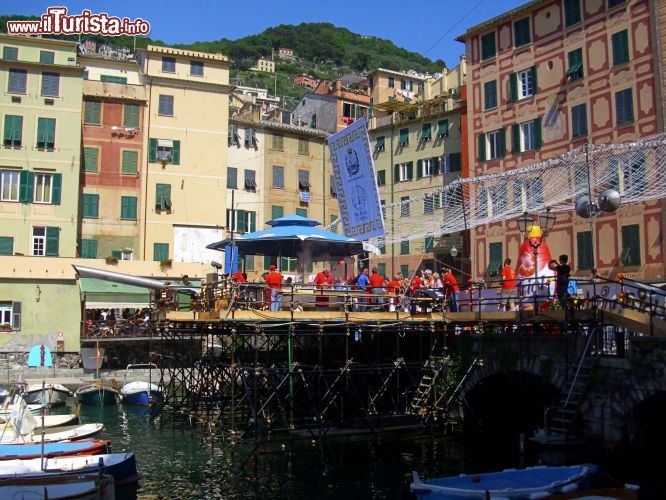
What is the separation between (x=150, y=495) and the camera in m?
19.1

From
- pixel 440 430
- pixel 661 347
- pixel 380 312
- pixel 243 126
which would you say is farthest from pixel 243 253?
pixel 243 126

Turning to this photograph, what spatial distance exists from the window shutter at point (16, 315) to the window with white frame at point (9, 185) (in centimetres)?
658

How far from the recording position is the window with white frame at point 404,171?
5322cm

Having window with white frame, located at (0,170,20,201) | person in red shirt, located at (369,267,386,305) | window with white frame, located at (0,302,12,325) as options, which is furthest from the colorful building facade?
window with white frame, located at (0,170,20,201)

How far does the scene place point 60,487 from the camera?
52.3ft

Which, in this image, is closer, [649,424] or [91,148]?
[649,424]

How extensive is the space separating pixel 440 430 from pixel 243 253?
979 cm

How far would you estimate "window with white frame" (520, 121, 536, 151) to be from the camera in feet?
135

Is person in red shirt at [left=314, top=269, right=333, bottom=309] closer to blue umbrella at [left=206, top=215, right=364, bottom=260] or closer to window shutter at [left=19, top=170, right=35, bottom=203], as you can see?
blue umbrella at [left=206, top=215, right=364, bottom=260]

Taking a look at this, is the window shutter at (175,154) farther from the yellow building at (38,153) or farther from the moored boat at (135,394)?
the moored boat at (135,394)

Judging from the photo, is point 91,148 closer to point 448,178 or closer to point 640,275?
point 448,178

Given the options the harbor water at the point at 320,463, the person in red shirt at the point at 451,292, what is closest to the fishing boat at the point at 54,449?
the harbor water at the point at 320,463

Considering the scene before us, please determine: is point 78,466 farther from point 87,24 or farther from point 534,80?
point 87,24

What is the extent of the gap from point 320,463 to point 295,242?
821 centimetres
